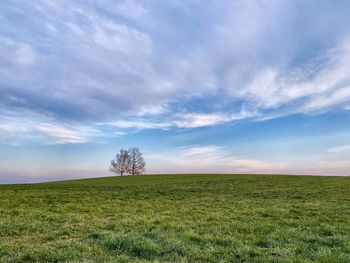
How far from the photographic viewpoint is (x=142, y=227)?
437 inches

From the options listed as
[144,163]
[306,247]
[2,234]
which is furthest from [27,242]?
[144,163]

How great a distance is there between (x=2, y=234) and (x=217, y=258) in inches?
296

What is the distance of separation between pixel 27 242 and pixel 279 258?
23.8 ft

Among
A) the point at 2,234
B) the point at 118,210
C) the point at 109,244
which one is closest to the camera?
the point at 109,244

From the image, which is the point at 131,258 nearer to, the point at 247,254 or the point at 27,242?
the point at 247,254

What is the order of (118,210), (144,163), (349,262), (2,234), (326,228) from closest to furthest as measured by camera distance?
(349,262) < (2,234) < (326,228) < (118,210) < (144,163)

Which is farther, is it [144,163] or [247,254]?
[144,163]

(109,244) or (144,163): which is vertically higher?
(144,163)

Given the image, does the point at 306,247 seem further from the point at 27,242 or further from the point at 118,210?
the point at 118,210

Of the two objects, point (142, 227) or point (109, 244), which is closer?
point (109, 244)

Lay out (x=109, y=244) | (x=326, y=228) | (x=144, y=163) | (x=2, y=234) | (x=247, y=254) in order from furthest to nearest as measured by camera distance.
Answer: (x=144, y=163)
(x=326, y=228)
(x=2, y=234)
(x=109, y=244)
(x=247, y=254)

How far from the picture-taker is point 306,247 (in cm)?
839

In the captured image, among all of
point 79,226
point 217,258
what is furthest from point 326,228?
point 79,226

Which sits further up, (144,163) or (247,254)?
(144,163)
